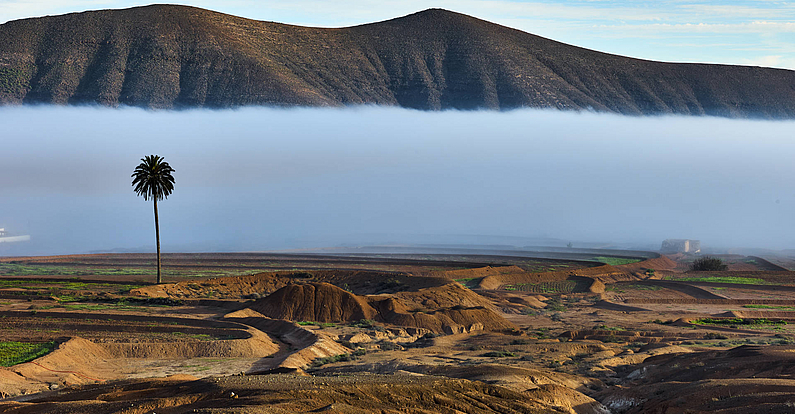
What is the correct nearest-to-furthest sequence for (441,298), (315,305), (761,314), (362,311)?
(362,311) → (315,305) → (441,298) → (761,314)

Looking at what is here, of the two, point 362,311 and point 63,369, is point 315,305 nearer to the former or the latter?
point 362,311

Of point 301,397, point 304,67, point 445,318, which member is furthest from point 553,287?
point 304,67

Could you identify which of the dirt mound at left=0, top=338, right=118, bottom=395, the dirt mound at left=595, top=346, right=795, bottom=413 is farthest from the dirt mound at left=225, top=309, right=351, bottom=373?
the dirt mound at left=595, top=346, right=795, bottom=413

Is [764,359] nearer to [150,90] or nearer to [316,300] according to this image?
[316,300]

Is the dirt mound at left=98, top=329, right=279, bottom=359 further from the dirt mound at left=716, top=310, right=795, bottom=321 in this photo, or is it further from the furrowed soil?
the dirt mound at left=716, top=310, right=795, bottom=321

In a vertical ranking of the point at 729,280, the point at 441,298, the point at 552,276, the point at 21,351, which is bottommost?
the point at 729,280

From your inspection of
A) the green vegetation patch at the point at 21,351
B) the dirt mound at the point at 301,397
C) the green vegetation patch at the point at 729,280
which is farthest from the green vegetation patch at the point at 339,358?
the green vegetation patch at the point at 729,280
